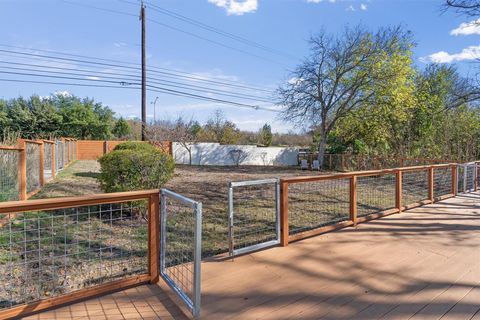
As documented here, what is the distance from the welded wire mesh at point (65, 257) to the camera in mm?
3031

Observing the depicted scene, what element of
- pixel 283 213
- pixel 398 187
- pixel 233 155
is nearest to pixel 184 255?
pixel 283 213

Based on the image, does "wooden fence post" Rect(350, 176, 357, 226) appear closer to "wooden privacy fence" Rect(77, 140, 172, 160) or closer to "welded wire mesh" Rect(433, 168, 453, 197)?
"welded wire mesh" Rect(433, 168, 453, 197)

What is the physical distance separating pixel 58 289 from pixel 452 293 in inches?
137

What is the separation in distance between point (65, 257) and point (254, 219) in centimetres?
307

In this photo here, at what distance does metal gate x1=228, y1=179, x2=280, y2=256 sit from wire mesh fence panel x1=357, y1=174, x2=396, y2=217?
1.85 metres

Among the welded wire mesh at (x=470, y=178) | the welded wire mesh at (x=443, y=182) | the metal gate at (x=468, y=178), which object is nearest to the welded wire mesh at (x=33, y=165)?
the welded wire mesh at (x=443, y=182)

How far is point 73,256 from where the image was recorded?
3861 mm

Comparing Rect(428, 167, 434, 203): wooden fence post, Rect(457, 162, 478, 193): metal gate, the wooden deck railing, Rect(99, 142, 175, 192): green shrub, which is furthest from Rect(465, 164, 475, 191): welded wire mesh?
the wooden deck railing

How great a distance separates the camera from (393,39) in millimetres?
17016

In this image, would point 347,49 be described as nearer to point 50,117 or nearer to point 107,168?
point 107,168

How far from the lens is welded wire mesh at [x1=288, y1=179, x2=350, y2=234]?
17.6 feet

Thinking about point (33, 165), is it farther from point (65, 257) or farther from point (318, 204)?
point (318, 204)

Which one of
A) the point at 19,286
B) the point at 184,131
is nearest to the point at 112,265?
the point at 19,286

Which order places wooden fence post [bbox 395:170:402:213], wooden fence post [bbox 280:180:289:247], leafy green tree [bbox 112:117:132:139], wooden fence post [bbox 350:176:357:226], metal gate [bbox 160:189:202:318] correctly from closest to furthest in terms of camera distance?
1. metal gate [bbox 160:189:202:318]
2. wooden fence post [bbox 280:180:289:247]
3. wooden fence post [bbox 350:176:357:226]
4. wooden fence post [bbox 395:170:402:213]
5. leafy green tree [bbox 112:117:132:139]
